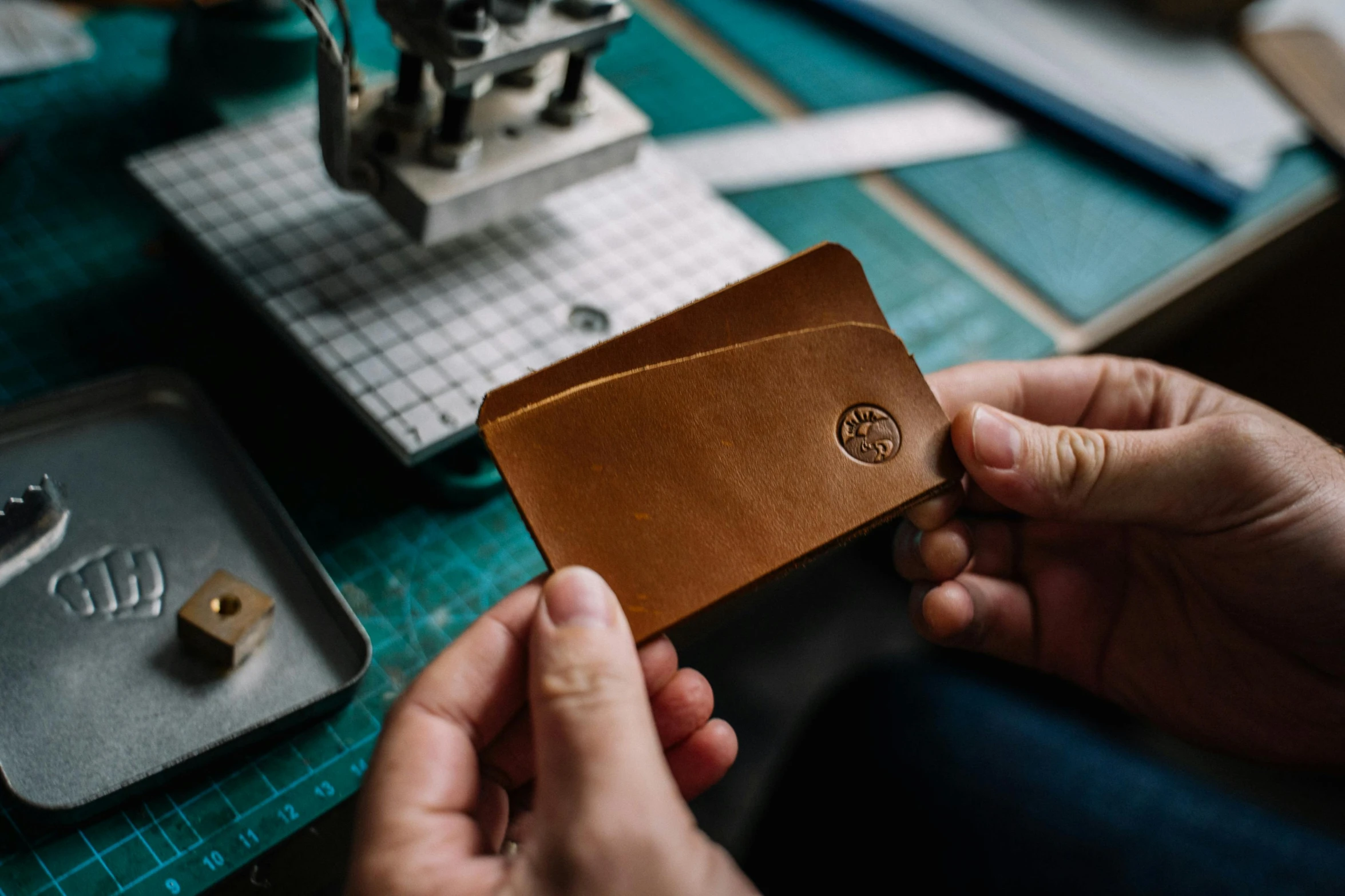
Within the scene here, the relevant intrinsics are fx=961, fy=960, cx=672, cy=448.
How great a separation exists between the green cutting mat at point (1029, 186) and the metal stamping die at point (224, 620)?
109 centimetres

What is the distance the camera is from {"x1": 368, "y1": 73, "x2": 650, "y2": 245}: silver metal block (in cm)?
89

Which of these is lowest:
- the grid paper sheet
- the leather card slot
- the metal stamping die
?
the metal stamping die

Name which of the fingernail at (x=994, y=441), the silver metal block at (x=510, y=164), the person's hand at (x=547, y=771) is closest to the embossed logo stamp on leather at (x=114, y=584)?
the person's hand at (x=547, y=771)

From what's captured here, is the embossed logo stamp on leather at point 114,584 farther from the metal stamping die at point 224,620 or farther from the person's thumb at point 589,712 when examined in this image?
the person's thumb at point 589,712

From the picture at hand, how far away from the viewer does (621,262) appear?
3.59 ft

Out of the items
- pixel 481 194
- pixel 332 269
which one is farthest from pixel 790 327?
pixel 332 269

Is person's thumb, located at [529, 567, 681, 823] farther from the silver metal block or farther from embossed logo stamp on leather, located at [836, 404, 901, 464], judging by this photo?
the silver metal block

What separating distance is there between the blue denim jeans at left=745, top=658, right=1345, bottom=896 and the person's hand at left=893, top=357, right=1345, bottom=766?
8 cm

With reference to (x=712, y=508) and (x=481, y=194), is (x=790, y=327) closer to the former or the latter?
(x=712, y=508)

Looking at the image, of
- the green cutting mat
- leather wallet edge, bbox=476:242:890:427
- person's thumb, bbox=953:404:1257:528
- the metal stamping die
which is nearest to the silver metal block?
leather wallet edge, bbox=476:242:890:427

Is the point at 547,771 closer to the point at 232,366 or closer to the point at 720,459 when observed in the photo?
the point at 720,459

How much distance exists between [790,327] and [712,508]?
0.18m

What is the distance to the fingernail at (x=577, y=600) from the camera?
65cm

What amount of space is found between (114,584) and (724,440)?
1.72 ft
